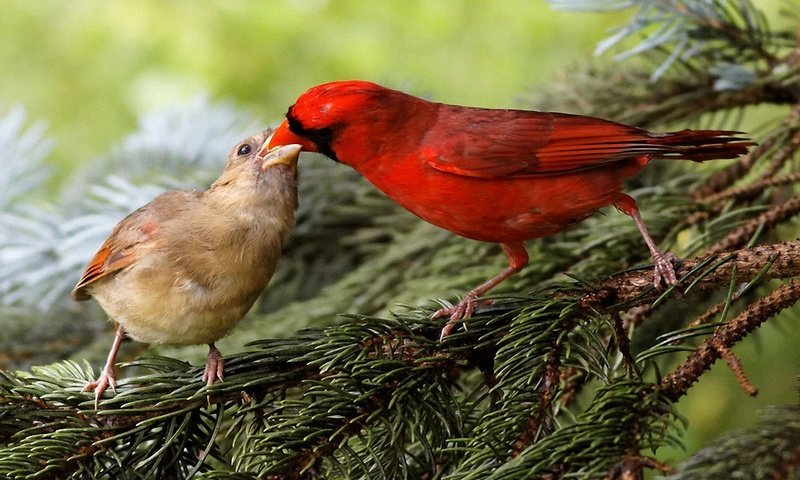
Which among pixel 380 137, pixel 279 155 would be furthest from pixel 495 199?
pixel 279 155

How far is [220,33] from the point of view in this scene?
6.02 metres

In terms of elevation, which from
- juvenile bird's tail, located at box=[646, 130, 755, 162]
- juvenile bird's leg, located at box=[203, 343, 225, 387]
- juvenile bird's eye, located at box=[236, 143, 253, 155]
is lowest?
juvenile bird's leg, located at box=[203, 343, 225, 387]

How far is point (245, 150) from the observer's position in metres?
2.63

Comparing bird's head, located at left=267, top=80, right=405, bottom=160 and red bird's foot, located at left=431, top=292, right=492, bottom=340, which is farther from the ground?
bird's head, located at left=267, top=80, right=405, bottom=160

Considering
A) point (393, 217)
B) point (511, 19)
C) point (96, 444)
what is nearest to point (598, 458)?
point (96, 444)

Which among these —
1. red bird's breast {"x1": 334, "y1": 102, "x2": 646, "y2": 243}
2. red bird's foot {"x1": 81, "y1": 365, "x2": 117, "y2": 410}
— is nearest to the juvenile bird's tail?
red bird's breast {"x1": 334, "y1": 102, "x2": 646, "y2": 243}

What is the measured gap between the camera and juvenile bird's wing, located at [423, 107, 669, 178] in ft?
7.83

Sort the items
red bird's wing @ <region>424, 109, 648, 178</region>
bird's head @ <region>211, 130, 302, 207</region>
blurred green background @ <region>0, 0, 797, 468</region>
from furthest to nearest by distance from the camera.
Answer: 1. blurred green background @ <region>0, 0, 797, 468</region>
2. bird's head @ <region>211, 130, 302, 207</region>
3. red bird's wing @ <region>424, 109, 648, 178</region>

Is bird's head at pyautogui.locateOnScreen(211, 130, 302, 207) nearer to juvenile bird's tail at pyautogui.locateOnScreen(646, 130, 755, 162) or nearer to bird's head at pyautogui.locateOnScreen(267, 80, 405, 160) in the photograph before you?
bird's head at pyautogui.locateOnScreen(267, 80, 405, 160)

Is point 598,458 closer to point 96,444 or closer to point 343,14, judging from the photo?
point 96,444

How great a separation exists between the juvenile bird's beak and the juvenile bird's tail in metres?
0.92

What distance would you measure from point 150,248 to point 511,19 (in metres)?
3.95

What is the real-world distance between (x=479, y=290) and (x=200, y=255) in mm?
696

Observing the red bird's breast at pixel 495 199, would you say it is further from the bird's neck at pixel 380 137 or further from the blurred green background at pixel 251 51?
the blurred green background at pixel 251 51
